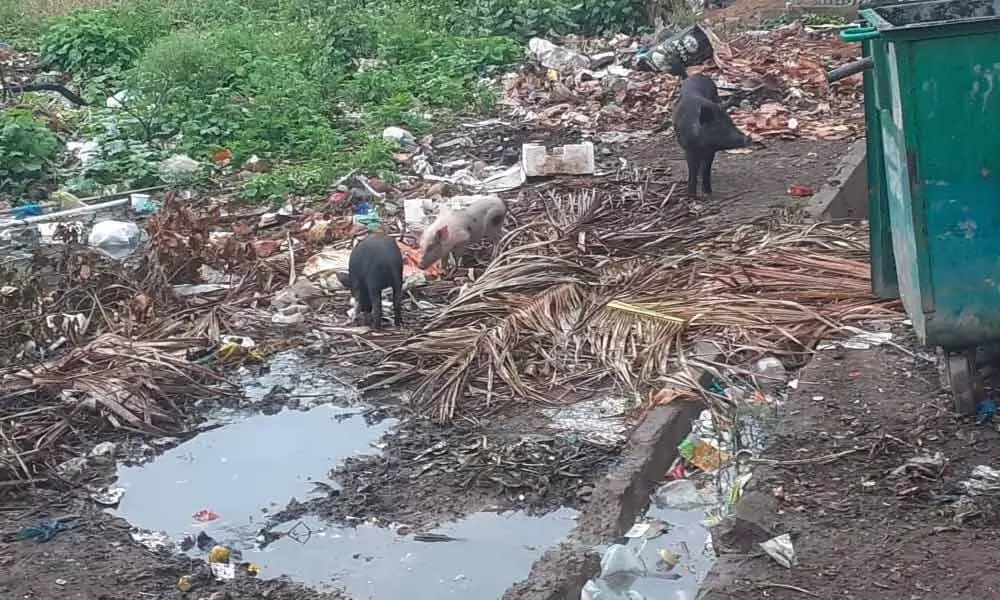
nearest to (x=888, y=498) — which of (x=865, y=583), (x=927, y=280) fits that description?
(x=865, y=583)

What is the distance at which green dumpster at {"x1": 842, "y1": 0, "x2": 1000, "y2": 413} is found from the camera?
4.78 meters

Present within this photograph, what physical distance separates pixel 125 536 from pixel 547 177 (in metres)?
5.48

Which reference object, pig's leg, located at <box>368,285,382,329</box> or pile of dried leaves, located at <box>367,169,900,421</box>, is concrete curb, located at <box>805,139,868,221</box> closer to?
pile of dried leaves, located at <box>367,169,900,421</box>

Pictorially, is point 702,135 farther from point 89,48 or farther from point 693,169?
point 89,48

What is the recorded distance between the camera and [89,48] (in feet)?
50.5

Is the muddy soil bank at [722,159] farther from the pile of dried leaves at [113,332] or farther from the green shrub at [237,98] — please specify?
the pile of dried leaves at [113,332]

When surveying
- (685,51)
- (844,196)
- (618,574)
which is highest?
(685,51)

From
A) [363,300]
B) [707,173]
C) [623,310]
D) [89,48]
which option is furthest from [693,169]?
[89,48]

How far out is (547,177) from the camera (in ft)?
32.7

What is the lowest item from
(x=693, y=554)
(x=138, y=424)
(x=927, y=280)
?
(x=693, y=554)

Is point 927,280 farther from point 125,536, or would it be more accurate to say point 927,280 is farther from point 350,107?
point 350,107

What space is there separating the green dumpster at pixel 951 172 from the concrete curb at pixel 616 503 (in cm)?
115

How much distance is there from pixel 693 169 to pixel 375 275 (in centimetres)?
298

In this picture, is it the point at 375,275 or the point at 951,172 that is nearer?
the point at 951,172
